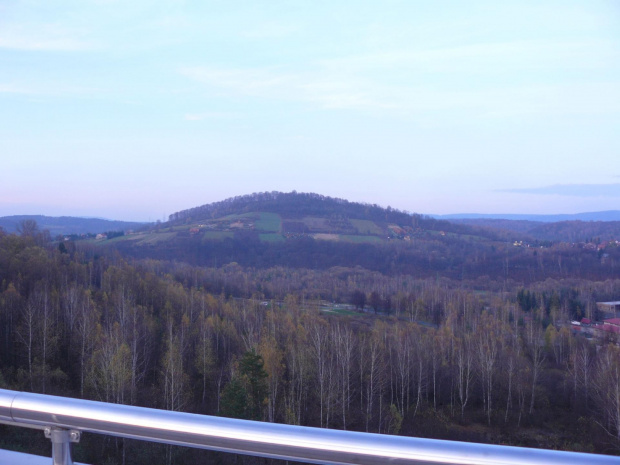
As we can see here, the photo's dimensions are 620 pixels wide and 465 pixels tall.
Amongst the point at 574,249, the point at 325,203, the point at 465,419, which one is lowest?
the point at 465,419

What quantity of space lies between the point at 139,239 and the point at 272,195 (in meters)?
23.7

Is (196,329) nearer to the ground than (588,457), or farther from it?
nearer to the ground

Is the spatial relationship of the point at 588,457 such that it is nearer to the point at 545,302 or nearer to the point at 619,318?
the point at 619,318

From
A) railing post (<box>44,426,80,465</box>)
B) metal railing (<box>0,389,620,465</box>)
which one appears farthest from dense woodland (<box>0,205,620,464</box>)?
metal railing (<box>0,389,620,465</box>)

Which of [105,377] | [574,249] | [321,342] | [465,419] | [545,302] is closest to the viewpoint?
[105,377]

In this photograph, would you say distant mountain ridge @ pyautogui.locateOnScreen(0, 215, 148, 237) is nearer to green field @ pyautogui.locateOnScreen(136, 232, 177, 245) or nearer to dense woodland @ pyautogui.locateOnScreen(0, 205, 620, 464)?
green field @ pyautogui.locateOnScreen(136, 232, 177, 245)

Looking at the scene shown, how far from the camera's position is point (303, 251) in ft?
156

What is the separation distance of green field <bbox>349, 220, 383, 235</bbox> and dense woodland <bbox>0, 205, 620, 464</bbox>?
29962mm

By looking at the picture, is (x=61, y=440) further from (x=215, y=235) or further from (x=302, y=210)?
(x=302, y=210)

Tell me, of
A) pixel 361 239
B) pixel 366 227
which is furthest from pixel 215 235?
pixel 366 227

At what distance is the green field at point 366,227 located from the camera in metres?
55.1

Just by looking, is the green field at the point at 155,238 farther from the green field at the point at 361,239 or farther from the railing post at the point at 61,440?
the railing post at the point at 61,440

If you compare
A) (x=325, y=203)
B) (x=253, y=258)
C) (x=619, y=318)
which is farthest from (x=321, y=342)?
(x=325, y=203)

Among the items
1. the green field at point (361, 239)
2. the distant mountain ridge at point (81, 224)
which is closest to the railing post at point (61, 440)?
the green field at point (361, 239)
